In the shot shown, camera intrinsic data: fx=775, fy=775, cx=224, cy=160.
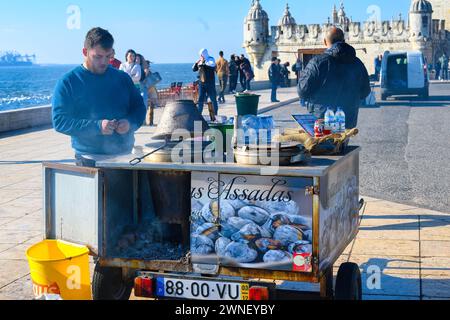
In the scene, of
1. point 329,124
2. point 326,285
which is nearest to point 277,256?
point 326,285

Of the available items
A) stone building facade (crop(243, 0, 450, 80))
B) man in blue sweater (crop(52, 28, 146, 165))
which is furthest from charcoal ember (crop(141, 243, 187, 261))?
stone building facade (crop(243, 0, 450, 80))

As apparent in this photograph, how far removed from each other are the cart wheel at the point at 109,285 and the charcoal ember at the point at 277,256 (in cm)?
124

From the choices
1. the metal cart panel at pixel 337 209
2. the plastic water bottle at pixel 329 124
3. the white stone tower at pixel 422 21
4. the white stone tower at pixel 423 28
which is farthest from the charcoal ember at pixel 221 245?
the white stone tower at pixel 422 21

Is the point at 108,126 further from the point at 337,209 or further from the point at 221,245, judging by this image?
the point at 337,209

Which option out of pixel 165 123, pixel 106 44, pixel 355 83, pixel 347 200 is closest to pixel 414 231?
pixel 355 83

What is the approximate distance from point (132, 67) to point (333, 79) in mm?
9989

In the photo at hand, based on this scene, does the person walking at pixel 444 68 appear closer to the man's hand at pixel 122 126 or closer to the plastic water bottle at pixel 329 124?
the plastic water bottle at pixel 329 124

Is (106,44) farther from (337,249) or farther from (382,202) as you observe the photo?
(382,202)

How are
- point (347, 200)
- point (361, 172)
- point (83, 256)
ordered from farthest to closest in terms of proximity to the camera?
point (361, 172) < point (347, 200) < point (83, 256)

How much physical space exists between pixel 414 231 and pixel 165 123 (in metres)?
3.28

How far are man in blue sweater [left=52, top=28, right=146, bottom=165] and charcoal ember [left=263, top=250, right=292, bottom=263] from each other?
158cm

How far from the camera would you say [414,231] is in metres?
7.67

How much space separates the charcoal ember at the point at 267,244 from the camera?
455 centimetres

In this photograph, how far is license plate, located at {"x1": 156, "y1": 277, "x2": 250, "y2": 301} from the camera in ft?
14.9
